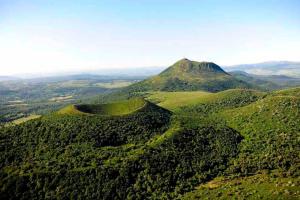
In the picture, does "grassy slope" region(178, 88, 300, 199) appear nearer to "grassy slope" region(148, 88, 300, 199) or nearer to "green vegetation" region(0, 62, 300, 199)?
"grassy slope" region(148, 88, 300, 199)

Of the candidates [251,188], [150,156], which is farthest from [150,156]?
[251,188]

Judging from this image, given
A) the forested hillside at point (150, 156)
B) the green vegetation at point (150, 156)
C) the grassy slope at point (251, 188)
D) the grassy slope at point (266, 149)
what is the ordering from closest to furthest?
the grassy slope at point (251, 188), the grassy slope at point (266, 149), the green vegetation at point (150, 156), the forested hillside at point (150, 156)

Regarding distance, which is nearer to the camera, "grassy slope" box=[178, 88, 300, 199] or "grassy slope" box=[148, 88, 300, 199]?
"grassy slope" box=[178, 88, 300, 199]

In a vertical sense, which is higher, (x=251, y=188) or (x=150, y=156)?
(x=150, y=156)

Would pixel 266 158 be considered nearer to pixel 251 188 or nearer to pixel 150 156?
pixel 251 188

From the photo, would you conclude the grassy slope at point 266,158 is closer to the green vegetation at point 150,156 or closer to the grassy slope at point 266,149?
the grassy slope at point 266,149

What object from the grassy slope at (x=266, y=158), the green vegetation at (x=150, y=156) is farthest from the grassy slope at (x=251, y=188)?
the green vegetation at (x=150, y=156)

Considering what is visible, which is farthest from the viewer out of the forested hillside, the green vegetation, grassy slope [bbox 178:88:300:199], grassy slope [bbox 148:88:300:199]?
the forested hillside

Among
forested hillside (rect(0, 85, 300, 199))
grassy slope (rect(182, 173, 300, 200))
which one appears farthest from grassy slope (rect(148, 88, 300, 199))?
forested hillside (rect(0, 85, 300, 199))

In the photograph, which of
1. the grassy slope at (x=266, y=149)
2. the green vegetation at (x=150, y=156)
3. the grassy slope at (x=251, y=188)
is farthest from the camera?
the green vegetation at (x=150, y=156)

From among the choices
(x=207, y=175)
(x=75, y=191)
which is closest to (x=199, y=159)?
(x=207, y=175)

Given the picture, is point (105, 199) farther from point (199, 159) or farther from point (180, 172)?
point (199, 159)
